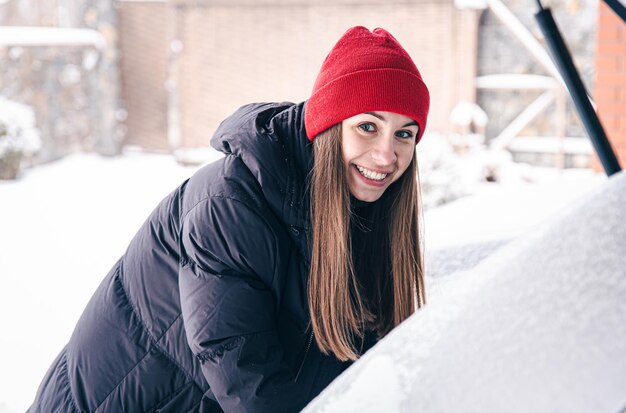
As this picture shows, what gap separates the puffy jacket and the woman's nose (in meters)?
0.11

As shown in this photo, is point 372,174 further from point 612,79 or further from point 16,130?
point 16,130

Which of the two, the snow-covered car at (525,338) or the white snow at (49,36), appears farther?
the white snow at (49,36)

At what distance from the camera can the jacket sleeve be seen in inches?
44.2

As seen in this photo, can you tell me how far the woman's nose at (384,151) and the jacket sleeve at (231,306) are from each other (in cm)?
20

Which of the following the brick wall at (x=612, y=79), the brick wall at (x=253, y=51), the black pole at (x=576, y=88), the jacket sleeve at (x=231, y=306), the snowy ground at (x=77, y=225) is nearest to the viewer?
the black pole at (x=576, y=88)

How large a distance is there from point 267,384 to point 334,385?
19.5 inches

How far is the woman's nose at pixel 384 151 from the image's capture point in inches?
48.1

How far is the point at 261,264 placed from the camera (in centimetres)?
117

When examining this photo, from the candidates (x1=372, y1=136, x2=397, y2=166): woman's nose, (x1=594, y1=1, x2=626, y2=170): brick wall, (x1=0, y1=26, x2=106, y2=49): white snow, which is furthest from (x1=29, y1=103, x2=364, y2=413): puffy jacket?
(x1=0, y1=26, x2=106, y2=49): white snow

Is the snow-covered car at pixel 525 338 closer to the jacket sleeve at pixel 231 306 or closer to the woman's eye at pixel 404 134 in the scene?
the jacket sleeve at pixel 231 306

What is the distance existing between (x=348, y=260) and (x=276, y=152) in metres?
0.21

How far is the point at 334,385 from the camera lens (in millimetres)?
669

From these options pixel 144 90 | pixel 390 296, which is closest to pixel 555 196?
pixel 390 296

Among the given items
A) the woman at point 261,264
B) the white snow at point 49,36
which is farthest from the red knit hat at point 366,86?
the white snow at point 49,36
